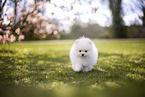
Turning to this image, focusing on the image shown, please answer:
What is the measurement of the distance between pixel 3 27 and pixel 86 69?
3.98m

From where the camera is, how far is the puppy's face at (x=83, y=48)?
3.67 meters

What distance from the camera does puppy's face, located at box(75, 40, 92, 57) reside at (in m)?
3.67

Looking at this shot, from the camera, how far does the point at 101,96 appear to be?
2.48m

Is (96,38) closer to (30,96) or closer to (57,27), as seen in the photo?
(57,27)

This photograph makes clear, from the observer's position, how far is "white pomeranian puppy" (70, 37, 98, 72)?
146 inches

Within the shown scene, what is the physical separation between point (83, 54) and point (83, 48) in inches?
6.6

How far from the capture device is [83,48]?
3680mm

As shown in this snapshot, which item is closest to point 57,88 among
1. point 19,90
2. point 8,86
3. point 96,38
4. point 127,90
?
point 19,90

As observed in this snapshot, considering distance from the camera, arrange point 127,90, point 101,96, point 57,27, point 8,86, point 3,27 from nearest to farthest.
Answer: point 101,96 < point 127,90 < point 8,86 < point 3,27 < point 57,27

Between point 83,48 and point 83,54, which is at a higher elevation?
point 83,48

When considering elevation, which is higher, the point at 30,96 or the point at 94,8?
the point at 94,8

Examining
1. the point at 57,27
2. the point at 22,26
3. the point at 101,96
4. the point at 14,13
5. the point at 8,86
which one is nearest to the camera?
the point at 101,96

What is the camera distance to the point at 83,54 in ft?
12.0

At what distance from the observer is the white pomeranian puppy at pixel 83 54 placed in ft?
12.2
